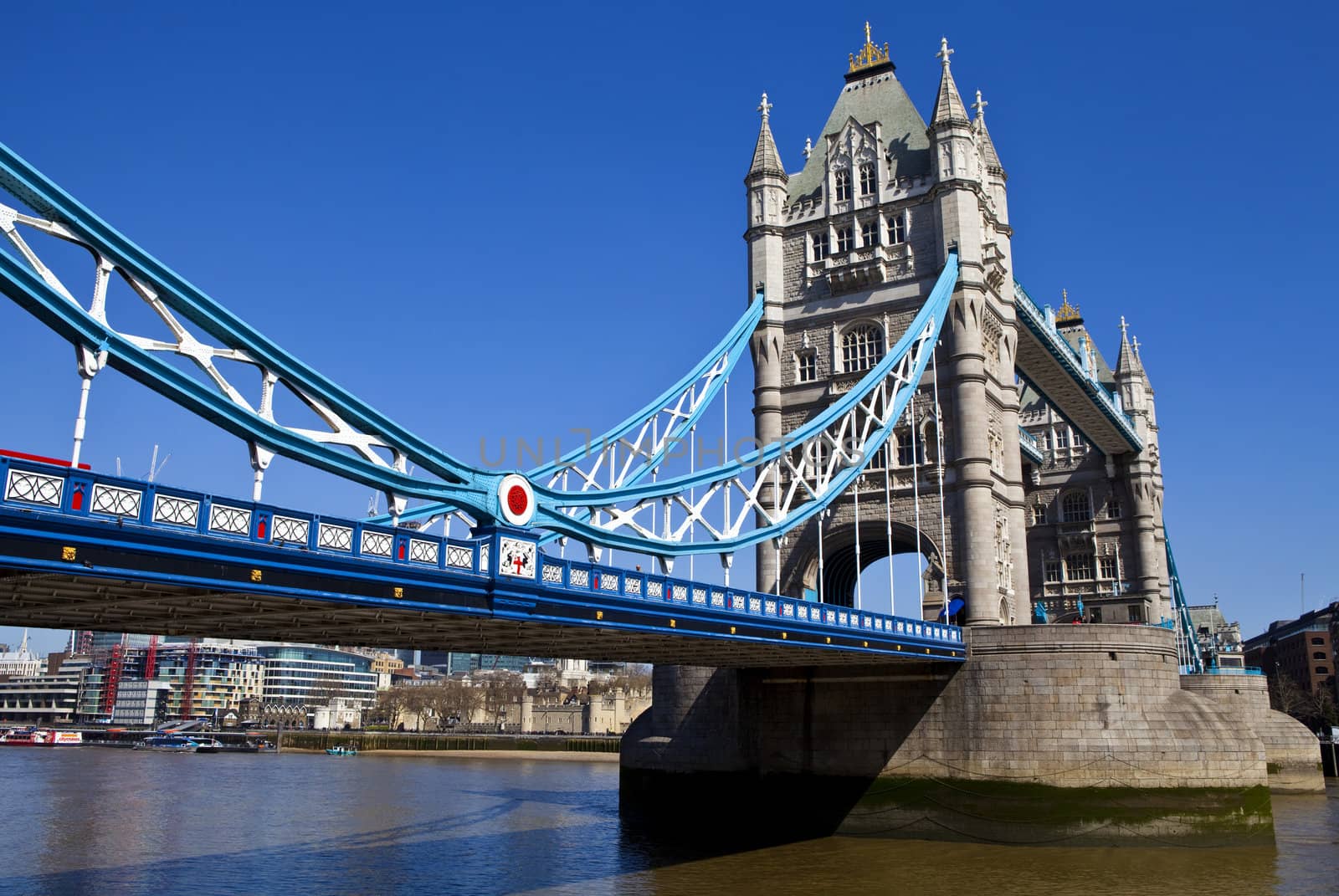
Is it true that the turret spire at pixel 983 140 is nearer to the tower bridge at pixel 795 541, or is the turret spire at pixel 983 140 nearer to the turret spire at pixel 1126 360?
the tower bridge at pixel 795 541

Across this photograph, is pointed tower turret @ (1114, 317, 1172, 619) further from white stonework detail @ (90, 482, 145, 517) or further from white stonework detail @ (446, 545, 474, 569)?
white stonework detail @ (90, 482, 145, 517)

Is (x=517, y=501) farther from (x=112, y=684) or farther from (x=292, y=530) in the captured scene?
(x=112, y=684)

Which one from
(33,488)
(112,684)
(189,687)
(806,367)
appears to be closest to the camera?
(33,488)

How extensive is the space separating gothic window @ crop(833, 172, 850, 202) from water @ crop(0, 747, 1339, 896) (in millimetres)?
22214

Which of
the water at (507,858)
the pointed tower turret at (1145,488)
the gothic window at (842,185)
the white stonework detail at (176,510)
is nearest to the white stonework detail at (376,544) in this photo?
the white stonework detail at (176,510)

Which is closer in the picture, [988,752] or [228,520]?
[228,520]

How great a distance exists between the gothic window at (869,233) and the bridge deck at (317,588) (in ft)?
59.4

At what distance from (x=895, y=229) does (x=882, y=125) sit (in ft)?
14.6

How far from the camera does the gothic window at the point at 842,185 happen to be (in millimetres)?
40938

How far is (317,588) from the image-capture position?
50.0 ft

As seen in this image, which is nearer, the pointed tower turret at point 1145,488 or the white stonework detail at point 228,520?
the white stonework detail at point 228,520

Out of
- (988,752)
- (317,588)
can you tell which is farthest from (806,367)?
(317,588)

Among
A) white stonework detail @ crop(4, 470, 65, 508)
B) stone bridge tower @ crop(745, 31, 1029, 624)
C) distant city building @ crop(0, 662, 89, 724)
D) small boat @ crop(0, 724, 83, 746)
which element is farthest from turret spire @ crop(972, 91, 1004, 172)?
distant city building @ crop(0, 662, 89, 724)

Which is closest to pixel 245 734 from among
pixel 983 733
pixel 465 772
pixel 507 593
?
pixel 465 772
